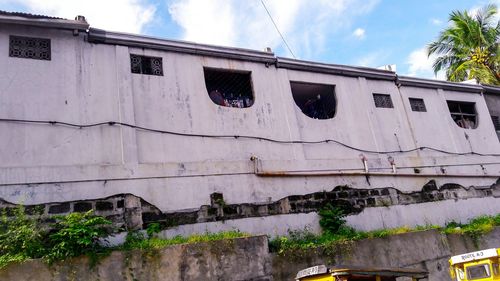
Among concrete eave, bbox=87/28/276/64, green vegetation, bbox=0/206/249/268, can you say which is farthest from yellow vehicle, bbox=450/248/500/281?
concrete eave, bbox=87/28/276/64

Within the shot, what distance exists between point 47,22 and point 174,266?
230 inches

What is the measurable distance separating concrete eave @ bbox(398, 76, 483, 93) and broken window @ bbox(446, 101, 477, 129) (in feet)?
1.74

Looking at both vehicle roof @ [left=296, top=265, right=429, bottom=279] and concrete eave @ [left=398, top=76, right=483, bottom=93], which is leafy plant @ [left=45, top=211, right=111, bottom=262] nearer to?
vehicle roof @ [left=296, top=265, right=429, bottom=279]

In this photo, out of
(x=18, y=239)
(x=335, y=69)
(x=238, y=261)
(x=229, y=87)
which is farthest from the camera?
(x=335, y=69)

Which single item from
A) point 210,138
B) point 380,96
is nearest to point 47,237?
point 210,138

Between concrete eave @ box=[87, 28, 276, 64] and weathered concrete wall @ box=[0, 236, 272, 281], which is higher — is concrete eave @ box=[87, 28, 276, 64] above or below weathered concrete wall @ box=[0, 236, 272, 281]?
above

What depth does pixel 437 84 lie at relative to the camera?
1515 centimetres

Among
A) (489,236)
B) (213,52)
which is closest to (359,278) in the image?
(213,52)

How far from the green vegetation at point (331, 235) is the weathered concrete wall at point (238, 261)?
87 millimetres

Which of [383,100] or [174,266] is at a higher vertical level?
[383,100]

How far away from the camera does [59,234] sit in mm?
7191

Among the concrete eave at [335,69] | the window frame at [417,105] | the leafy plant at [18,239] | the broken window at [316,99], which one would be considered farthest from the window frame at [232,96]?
the window frame at [417,105]

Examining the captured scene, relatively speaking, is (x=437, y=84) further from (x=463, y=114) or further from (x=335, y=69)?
(x=335, y=69)

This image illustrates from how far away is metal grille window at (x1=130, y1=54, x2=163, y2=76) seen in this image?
9961 millimetres
